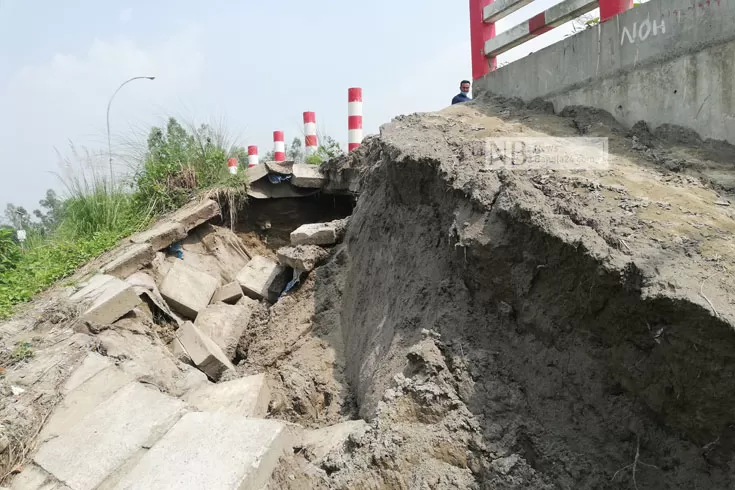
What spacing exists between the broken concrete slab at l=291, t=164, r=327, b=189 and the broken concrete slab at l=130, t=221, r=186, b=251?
4.60 ft

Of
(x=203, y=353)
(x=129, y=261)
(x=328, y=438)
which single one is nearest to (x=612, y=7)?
(x=328, y=438)

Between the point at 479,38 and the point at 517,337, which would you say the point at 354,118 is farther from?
the point at 517,337

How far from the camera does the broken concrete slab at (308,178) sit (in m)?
6.55

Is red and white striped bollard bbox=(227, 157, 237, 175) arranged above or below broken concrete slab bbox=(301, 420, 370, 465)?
above

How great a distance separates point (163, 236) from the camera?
574cm

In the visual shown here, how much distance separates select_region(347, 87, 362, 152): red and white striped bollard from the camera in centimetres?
709

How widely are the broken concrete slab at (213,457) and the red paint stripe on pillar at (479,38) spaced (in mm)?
3945

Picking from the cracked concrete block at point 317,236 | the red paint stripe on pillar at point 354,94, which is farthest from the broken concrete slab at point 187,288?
the red paint stripe on pillar at point 354,94

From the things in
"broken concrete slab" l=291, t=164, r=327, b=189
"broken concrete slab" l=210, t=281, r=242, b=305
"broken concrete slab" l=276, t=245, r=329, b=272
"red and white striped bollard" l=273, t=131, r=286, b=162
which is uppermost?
"red and white striped bollard" l=273, t=131, r=286, b=162

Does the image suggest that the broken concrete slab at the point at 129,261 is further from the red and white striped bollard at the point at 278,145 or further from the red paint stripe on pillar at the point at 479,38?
the red and white striped bollard at the point at 278,145

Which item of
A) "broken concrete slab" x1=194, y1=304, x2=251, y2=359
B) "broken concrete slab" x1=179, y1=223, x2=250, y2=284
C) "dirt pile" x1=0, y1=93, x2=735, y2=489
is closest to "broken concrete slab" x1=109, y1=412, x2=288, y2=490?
"dirt pile" x1=0, y1=93, x2=735, y2=489

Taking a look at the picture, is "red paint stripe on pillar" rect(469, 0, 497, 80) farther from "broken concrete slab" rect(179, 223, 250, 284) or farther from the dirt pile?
"broken concrete slab" rect(179, 223, 250, 284)

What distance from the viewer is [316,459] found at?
9.48 ft

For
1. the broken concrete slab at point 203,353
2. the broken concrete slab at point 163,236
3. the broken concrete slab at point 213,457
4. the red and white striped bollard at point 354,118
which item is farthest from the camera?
the red and white striped bollard at point 354,118
